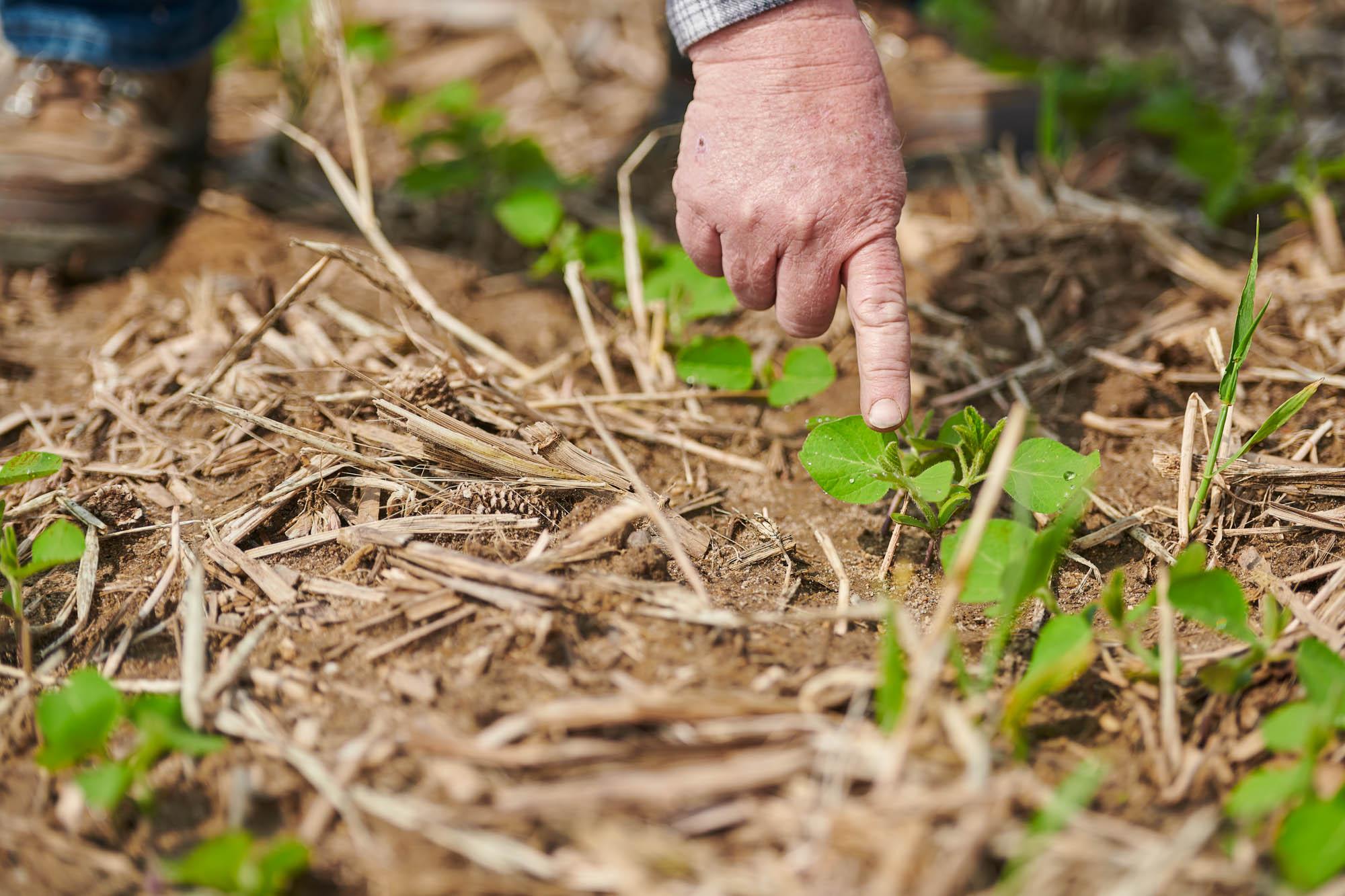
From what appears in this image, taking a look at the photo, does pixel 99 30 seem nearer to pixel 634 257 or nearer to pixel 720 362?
pixel 634 257

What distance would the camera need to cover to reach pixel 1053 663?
3.42 ft

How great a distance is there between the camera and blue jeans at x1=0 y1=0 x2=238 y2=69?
206 cm

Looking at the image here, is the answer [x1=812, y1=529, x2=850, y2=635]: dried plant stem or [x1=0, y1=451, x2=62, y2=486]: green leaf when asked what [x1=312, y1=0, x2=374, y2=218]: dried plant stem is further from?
[x1=812, y1=529, x2=850, y2=635]: dried plant stem

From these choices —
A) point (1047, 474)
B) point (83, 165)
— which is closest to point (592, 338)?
point (1047, 474)

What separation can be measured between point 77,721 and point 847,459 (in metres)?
0.95

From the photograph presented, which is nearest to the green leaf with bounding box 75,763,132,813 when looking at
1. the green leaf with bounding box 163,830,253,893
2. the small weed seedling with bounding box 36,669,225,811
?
the small weed seedling with bounding box 36,669,225,811

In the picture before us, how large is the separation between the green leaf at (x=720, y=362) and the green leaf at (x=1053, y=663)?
72 cm

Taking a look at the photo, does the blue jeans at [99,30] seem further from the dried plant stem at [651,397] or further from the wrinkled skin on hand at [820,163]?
the wrinkled skin on hand at [820,163]

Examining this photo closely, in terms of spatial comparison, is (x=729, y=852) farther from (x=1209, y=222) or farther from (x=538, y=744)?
(x=1209, y=222)

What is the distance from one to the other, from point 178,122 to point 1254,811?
94.6 inches

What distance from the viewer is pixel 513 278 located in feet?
7.10

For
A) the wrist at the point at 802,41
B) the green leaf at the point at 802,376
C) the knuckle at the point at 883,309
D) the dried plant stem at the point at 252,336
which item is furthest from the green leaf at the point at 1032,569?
the dried plant stem at the point at 252,336

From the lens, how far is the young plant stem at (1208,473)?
Result: 1.33m

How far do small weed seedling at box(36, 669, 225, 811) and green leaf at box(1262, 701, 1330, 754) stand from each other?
1089 mm
